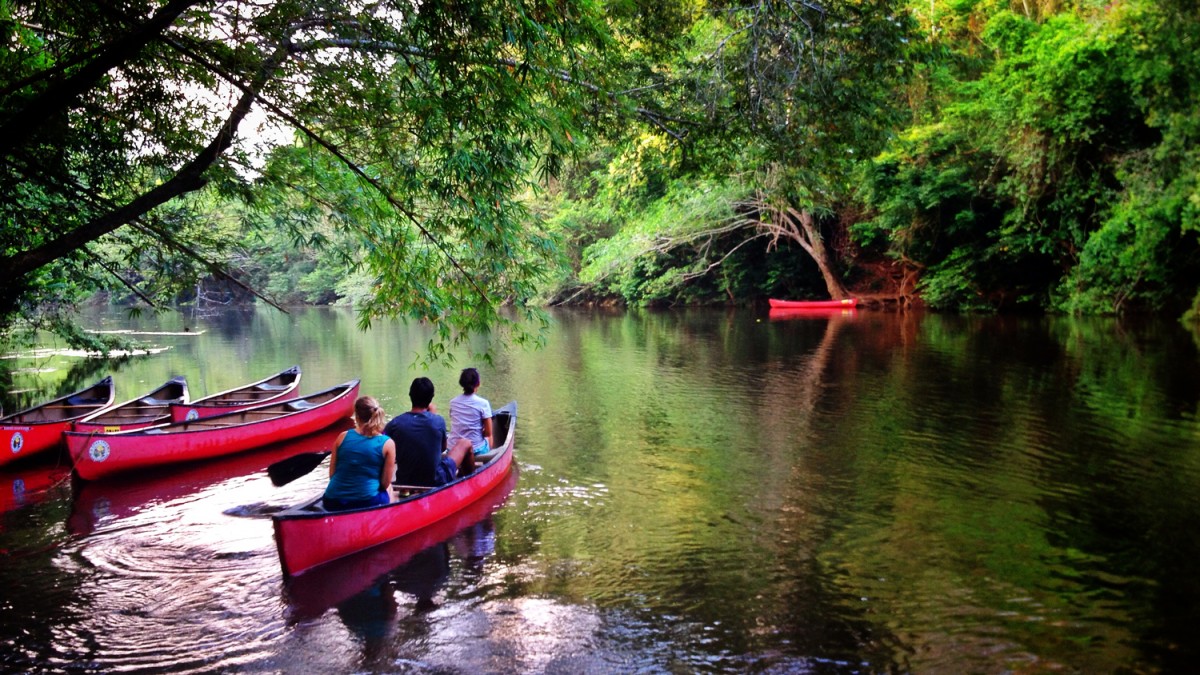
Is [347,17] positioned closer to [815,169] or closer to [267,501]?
[267,501]

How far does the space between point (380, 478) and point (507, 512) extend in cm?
174

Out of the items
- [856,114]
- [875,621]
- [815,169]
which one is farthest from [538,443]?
[875,621]

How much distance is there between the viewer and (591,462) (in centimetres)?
1001

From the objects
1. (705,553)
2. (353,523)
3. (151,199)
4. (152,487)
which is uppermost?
(151,199)

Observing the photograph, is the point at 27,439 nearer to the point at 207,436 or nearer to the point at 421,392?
the point at 207,436

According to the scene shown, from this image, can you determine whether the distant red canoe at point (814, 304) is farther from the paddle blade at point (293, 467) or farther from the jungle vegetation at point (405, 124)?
the paddle blade at point (293, 467)

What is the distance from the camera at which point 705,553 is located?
676 centimetres

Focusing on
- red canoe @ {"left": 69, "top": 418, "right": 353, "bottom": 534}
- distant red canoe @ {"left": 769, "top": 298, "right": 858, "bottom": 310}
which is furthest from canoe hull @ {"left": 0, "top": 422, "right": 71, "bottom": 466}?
distant red canoe @ {"left": 769, "top": 298, "right": 858, "bottom": 310}

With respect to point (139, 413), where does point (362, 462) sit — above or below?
above

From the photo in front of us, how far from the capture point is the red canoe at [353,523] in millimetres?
6148

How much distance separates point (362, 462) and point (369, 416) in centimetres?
40

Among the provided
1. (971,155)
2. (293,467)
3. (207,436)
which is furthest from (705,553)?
(971,155)

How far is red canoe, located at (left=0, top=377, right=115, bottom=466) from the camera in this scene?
9.78 meters

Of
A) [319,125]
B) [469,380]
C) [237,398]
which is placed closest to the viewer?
[319,125]
